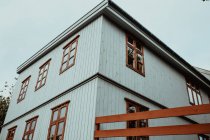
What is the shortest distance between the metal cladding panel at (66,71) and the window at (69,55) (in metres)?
0.27

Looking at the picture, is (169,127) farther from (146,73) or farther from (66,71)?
(66,71)

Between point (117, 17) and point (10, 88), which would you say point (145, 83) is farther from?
point (10, 88)

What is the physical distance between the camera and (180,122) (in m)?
12.8

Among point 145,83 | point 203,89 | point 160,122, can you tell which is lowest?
Answer: point 160,122

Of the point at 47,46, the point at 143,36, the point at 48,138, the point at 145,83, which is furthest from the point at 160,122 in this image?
the point at 47,46

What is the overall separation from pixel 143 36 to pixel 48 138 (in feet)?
21.9

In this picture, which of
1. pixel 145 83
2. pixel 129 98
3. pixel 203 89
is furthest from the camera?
pixel 203 89

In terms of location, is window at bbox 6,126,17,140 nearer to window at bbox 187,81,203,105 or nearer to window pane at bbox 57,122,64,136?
window pane at bbox 57,122,64,136

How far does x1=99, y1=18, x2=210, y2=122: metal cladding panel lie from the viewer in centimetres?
968

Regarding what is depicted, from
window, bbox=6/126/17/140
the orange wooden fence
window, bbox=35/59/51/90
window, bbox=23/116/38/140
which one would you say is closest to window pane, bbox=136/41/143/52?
window, bbox=35/59/51/90

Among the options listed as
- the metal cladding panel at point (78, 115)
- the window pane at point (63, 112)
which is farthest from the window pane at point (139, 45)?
the window pane at point (63, 112)

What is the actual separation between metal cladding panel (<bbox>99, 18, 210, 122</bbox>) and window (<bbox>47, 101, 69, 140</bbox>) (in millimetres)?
2584

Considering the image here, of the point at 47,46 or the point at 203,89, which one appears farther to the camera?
the point at 203,89

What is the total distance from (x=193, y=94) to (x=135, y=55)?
22.7 feet
